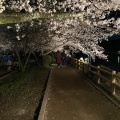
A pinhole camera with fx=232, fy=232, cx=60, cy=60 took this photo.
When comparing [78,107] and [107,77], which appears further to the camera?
[107,77]

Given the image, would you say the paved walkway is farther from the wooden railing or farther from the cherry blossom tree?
the cherry blossom tree

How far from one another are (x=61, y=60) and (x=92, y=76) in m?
10.7

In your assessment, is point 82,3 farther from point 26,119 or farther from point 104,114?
point 26,119

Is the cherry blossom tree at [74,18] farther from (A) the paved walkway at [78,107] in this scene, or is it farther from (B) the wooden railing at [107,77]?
(A) the paved walkway at [78,107]

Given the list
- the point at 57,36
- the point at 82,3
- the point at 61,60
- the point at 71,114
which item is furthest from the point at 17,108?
the point at 61,60

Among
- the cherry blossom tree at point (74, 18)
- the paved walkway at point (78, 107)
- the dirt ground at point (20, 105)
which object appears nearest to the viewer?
the cherry blossom tree at point (74, 18)

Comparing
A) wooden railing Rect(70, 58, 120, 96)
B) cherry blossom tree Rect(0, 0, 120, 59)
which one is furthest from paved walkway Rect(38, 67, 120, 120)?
cherry blossom tree Rect(0, 0, 120, 59)

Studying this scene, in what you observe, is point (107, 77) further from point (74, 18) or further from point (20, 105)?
point (20, 105)

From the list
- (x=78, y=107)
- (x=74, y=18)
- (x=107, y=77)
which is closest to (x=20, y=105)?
(x=78, y=107)

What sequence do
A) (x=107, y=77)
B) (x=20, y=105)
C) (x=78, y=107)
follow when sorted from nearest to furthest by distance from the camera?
1. (x=78, y=107)
2. (x=20, y=105)
3. (x=107, y=77)

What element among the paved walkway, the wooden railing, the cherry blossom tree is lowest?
the paved walkway

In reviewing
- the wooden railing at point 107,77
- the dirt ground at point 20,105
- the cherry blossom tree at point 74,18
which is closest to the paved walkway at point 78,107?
the dirt ground at point 20,105

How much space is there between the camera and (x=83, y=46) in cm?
2380

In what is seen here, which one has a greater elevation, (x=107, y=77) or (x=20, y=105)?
(x=107, y=77)
